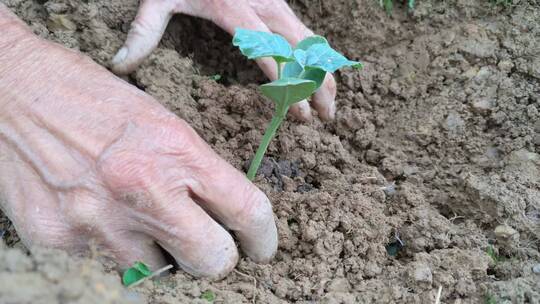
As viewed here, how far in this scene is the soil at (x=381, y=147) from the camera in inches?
56.4

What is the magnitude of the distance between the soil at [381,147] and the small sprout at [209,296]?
0.02m

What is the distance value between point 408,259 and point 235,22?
940 mm

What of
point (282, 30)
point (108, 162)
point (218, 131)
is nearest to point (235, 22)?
point (282, 30)

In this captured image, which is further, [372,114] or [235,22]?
[372,114]

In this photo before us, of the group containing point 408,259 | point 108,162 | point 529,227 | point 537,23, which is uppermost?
point 537,23

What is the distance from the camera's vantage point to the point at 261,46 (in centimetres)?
136

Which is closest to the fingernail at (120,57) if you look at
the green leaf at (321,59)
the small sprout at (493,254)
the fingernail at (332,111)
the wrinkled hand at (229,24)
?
the wrinkled hand at (229,24)

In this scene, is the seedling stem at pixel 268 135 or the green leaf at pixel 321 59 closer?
the green leaf at pixel 321 59

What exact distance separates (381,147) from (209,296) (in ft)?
2.92

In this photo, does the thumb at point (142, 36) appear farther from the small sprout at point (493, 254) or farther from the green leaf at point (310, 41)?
the small sprout at point (493, 254)

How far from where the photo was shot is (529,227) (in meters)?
1.58

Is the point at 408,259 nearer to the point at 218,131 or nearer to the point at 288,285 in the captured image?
the point at 288,285

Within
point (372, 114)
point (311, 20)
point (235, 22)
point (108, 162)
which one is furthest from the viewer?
point (311, 20)

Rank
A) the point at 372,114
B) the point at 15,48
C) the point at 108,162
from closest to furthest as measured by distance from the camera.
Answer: the point at 108,162, the point at 15,48, the point at 372,114
